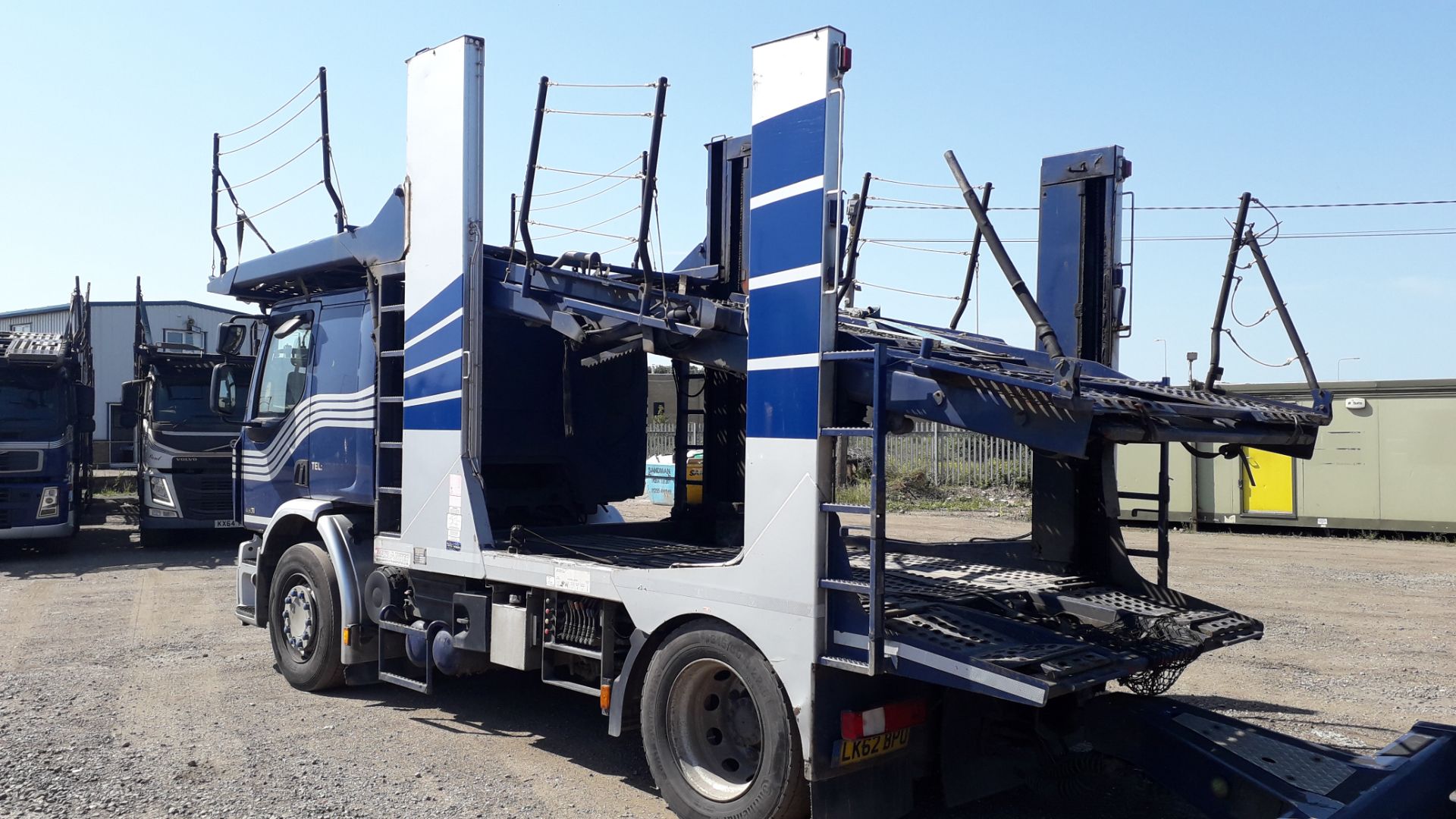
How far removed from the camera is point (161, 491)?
1677 centimetres

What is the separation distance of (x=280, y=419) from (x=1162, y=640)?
661 centimetres

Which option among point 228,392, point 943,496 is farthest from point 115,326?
point 228,392

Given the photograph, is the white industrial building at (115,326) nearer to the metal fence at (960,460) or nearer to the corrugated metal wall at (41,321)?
the corrugated metal wall at (41,321)

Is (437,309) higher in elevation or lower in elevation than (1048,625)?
higher

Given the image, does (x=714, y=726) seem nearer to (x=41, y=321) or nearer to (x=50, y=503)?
(x=50, y=503)

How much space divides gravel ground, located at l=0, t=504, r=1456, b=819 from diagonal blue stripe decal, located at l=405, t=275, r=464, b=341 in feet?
8.35

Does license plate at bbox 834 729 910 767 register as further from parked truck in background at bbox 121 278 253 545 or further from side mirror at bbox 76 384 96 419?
side mirror at bbox 76 384 96 419

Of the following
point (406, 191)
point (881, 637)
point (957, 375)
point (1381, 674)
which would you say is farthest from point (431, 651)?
point (1381, 674)

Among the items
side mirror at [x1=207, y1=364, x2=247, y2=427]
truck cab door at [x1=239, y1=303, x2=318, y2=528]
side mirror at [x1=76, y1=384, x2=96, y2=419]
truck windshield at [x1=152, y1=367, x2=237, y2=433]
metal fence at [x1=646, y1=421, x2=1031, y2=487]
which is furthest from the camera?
metal fence at [x1=646, y1=421, x2=1031, y2=487]

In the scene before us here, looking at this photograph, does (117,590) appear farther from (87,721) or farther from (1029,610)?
(1029,610)

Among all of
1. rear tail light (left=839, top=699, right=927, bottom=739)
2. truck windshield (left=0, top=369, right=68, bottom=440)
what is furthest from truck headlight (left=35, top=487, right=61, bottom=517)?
rear tail light (left=839, top=699, right=927, bottom=739)

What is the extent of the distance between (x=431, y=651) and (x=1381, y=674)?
23.2ft

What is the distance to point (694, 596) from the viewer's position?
514 centimetres

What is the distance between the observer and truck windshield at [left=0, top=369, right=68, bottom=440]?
15500mm
